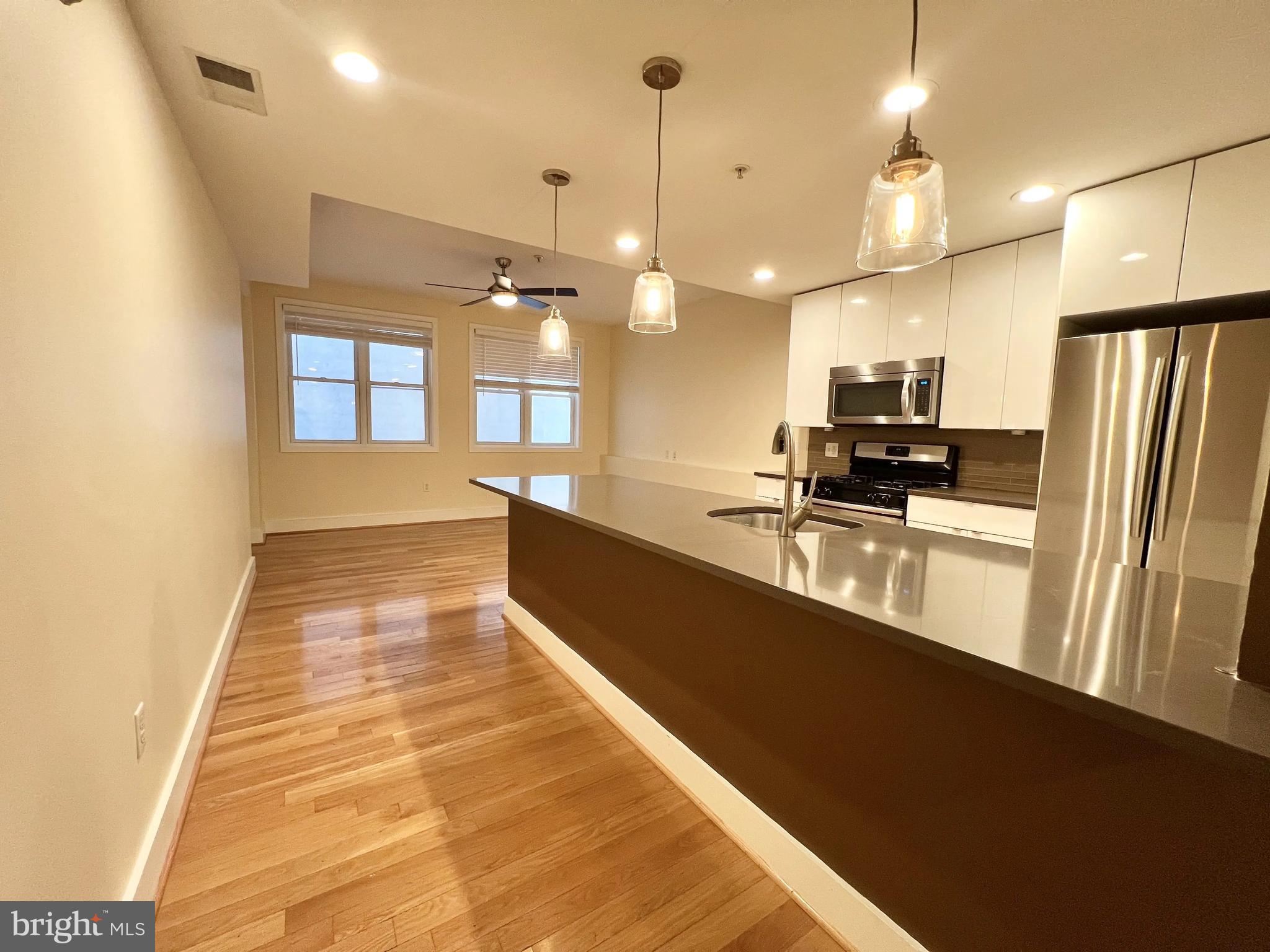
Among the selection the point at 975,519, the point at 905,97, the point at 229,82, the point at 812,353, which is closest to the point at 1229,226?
the point at 905,97

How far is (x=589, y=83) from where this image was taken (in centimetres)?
178

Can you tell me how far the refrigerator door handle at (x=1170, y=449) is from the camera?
210cm

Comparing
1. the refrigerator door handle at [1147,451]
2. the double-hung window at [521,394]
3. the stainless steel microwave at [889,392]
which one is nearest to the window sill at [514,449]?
the double-hung window at [521,394]

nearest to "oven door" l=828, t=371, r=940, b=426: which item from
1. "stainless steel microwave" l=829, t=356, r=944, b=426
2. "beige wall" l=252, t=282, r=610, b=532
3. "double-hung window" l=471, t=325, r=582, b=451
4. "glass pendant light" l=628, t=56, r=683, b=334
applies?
"stainless steel microwave" l=829, t=356, r=944, b=426

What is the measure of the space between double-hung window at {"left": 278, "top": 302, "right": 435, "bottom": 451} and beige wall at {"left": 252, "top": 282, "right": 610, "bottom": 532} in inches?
4.0

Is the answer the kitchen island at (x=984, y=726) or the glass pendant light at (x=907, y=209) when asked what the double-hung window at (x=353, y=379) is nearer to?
the kitchen island at (x=984, y=726)

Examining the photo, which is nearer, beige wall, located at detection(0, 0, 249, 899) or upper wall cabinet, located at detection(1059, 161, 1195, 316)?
beige wall, located at detection(0, 0, 249, 899)

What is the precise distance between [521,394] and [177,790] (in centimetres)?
577

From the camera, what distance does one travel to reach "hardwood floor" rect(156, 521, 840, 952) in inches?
52.2

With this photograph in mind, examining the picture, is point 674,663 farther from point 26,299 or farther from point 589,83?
point 589,83

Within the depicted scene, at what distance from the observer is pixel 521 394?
7.00 m

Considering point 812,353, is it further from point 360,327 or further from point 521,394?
point 360,327

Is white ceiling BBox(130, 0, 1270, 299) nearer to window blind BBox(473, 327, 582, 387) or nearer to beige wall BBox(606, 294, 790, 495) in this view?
beige wall BBox(606, 294, 790, 495)
